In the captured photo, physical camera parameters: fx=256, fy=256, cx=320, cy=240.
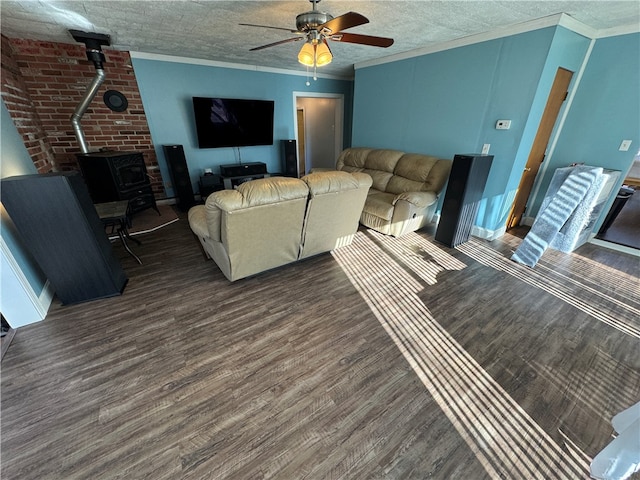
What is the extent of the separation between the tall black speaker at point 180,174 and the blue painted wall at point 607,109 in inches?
214

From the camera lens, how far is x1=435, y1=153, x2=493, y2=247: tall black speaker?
2885 millimetres

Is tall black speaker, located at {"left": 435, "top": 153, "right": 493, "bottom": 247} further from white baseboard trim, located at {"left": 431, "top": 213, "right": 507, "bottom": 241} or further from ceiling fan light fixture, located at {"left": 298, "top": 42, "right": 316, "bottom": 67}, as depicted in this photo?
ceiling fan light fixture, located at {"left": 298, "top": 42, "right": 316, "bottom": 67}

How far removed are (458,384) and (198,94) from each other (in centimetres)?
525

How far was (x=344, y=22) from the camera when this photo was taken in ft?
5.89

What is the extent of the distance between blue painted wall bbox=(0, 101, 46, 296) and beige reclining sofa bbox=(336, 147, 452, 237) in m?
3.46

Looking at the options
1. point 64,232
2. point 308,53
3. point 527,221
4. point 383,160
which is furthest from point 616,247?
point 64,232

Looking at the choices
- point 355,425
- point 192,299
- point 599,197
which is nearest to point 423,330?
point 355,425

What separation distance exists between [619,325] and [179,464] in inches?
125

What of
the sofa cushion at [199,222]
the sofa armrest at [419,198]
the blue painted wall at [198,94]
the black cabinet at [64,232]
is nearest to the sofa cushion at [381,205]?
the sofa armrest at [419,198]

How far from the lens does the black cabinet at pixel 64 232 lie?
185cm

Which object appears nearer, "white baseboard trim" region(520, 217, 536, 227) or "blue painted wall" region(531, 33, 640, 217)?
"blue painted wall" region(531, 33, 640, 217)

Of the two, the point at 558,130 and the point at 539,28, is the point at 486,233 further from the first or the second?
the point at 539,28

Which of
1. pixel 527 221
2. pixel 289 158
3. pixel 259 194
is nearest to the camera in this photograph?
pixel 259 194

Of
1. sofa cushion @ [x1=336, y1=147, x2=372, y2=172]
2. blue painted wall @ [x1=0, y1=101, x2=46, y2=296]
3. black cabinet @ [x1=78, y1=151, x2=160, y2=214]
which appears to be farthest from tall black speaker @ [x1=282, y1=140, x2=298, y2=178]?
blue painted wall @ [x1=0, y1=101, x2=46, y2=296]
